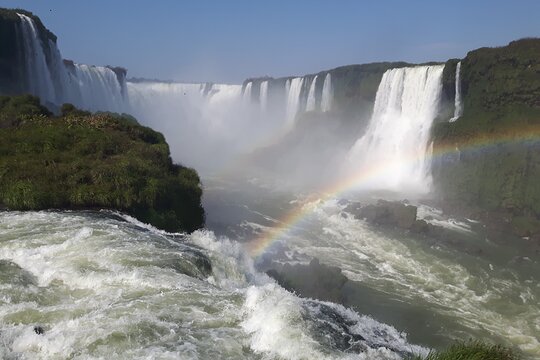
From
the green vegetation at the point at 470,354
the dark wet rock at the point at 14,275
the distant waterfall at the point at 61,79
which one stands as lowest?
the dark wet rock at the point at 14,275

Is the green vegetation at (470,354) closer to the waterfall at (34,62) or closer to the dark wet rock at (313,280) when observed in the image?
the dark wet rock at (313,280)

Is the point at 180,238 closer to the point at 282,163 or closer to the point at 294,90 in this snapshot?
the point at 282,163

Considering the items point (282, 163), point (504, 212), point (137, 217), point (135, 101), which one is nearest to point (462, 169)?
point (504, 212)

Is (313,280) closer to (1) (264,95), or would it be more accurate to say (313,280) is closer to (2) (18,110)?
(2) (18,110)

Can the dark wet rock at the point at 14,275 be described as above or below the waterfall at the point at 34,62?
below

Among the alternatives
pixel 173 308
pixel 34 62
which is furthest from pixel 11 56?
pixel 173 308

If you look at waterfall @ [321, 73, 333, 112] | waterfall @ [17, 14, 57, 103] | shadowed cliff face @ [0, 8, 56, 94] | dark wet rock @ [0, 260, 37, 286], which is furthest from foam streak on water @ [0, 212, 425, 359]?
waterfall @ [321, 73, 333, 112]

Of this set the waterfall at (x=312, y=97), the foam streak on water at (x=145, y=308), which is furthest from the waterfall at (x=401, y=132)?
the foam streak on water at (x=145, y=308)
